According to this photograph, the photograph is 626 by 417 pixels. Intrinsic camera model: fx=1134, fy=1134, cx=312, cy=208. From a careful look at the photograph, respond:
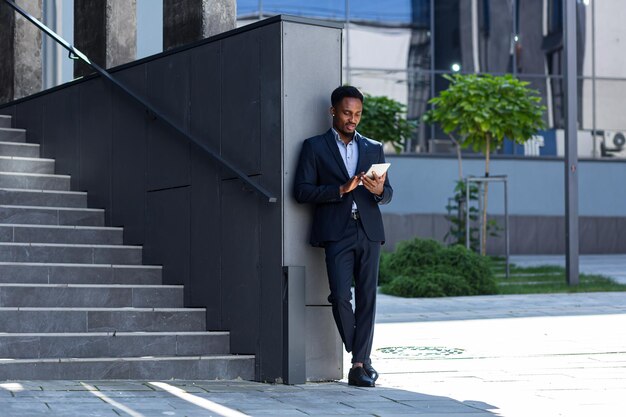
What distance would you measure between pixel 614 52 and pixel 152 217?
2497 centimetres

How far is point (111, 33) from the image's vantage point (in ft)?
41.4

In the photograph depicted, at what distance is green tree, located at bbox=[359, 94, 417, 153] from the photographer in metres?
23.1

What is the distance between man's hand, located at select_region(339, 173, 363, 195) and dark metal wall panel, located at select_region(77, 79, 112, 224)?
3.39m

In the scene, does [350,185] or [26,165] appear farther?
[26,165]

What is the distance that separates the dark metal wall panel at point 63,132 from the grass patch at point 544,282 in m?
8.09

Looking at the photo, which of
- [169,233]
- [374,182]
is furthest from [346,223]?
[169,233]

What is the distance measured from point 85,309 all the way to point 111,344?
418 millimetres

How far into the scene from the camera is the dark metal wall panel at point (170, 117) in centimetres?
924

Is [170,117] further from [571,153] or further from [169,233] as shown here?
[571,153]

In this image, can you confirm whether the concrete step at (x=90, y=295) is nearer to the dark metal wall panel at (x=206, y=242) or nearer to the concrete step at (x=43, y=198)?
the dark metal wall panel at (x=206, y=242)

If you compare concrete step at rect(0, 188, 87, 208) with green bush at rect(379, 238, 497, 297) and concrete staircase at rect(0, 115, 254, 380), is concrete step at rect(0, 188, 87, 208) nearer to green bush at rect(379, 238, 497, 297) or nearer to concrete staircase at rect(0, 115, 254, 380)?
concrete staircase at rect(0, 115, 254, 380)

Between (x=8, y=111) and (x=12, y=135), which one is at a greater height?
(x=8, y=111)

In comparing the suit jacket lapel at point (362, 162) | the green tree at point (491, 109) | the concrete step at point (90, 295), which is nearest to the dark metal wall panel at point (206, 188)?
the concrete step at point (90, 295)

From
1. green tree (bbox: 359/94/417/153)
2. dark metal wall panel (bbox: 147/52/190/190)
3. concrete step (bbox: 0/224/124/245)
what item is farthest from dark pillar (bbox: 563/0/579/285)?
dark metal wall panel (bbox: 147/52/190/190)
